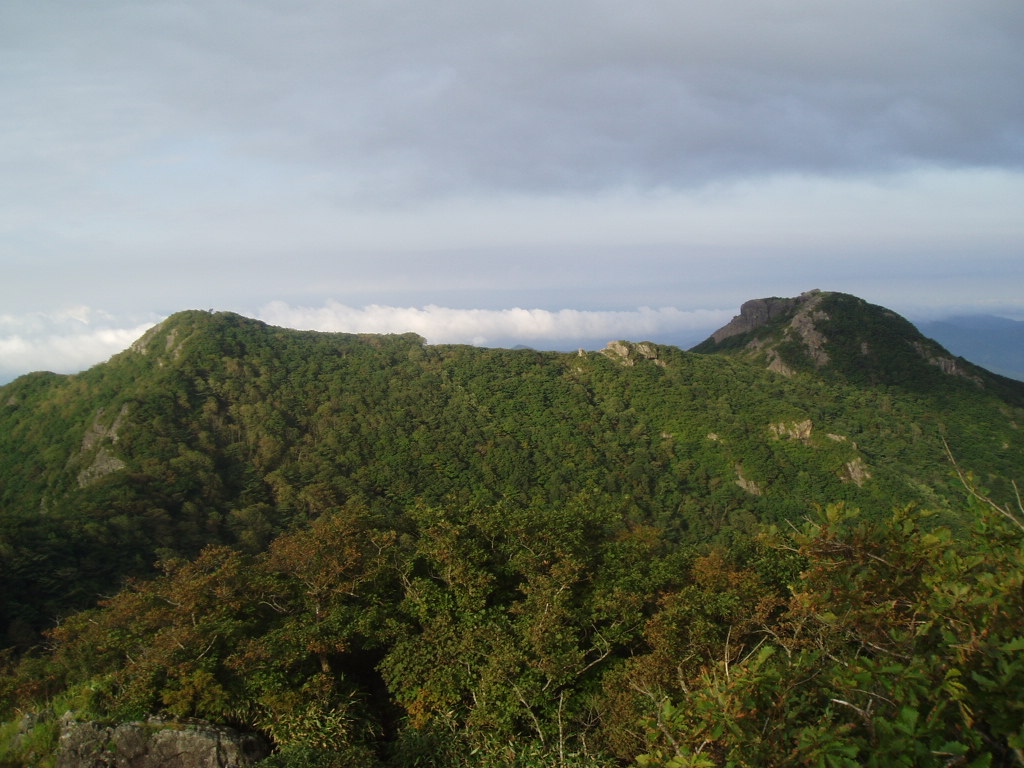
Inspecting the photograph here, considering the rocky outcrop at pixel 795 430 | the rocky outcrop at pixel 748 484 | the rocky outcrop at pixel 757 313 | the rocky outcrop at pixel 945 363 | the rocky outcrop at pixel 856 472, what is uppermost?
the rocky outcrop at pixel 757 313

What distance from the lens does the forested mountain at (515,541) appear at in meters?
4.34

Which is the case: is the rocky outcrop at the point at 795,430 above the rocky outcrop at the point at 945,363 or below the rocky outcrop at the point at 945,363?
below

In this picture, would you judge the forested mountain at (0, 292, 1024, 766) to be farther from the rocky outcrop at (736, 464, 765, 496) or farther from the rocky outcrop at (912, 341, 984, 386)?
the rocky outcrop at (736, 464, 765, 496)

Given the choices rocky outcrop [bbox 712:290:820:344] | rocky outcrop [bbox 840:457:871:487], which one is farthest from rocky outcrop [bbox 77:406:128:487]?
rocky outcrop [bbox 712:290:820:344]

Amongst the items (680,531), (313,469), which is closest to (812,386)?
(680,531)

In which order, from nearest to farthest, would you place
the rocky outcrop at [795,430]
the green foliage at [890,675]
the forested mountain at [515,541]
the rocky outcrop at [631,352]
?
the green foliage at [890,675] → the forested mountain at [515,541] → the rocky outcrop at [795,430] → the rocky outcrop at [631,352]

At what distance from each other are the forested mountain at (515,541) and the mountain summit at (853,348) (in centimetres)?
39

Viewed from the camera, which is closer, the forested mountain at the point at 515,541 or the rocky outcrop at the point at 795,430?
the forested mountain at the point at 515,541

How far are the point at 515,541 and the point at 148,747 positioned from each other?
8.12 metres

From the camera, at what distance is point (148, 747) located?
958cm

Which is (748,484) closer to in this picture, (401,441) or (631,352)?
(631,352)

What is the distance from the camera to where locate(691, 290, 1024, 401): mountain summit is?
2510 inches

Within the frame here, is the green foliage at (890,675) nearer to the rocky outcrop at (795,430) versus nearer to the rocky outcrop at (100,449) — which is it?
the rocky outcrop at (100,449)

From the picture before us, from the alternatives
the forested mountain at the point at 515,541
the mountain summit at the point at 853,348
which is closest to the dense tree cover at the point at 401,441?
the forested mountain at the point at 515,541
